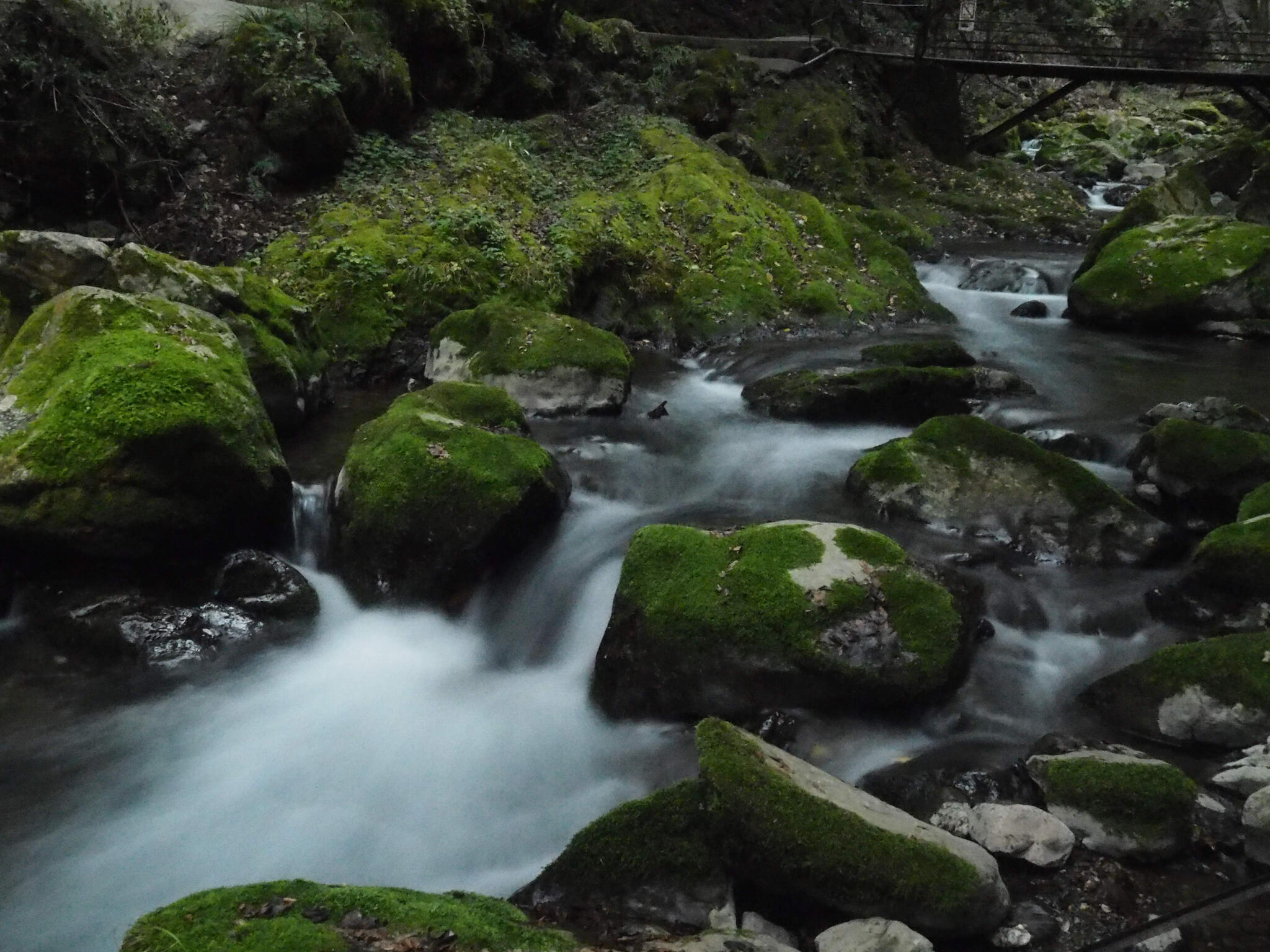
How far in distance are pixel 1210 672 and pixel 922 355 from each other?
5.75 m

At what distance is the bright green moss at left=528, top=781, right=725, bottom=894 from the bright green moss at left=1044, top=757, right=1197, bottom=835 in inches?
65.4

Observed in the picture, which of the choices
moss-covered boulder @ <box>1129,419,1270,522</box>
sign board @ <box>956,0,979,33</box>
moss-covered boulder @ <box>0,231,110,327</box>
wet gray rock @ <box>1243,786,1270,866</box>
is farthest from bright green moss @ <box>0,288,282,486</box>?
sign board @ <box>956,0,979,33</box>

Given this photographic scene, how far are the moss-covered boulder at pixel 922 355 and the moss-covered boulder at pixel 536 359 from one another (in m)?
2.86

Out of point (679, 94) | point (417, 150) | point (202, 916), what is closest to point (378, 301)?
point (417, 150)

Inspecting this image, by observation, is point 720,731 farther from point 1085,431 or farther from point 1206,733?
point 1085,431

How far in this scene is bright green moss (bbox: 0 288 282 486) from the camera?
5.38m

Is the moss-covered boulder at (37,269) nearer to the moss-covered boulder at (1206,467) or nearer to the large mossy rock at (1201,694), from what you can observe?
the large mossy rock at (1201,694)

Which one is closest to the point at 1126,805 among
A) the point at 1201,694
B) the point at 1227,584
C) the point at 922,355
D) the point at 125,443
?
the point at 1201,694

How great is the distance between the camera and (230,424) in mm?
5766

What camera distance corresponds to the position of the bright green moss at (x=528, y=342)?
8664 millimetres

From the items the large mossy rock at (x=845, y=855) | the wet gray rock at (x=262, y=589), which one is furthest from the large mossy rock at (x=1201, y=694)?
the wet gray rock at (x=262, y=589)

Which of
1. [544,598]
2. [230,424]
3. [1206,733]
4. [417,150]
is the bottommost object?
[1206,733]

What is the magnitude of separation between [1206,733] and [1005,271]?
11.6 m

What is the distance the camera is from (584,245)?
11.3 meters
